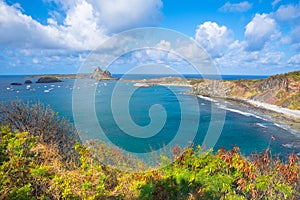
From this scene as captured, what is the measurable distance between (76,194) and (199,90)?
7569 centimetres

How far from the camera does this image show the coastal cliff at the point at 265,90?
50841 mm

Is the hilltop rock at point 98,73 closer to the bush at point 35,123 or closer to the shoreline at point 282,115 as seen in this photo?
the bush at point 35,123

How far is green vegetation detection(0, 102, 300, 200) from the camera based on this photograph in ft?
13.6

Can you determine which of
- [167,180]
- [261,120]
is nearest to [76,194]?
[167,180]

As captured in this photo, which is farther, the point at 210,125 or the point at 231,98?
the point at 231,98

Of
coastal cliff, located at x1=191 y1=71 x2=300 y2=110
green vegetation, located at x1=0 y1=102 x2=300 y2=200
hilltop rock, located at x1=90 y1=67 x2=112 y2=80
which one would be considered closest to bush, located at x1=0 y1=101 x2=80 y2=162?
hilltop rock, located at x1=90 y1=67 x2=112 y2=80

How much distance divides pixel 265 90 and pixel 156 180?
64.4 meters

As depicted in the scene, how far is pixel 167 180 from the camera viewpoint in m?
4.48

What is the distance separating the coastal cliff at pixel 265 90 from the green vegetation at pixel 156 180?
50.8 metres

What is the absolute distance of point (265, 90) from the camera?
5981cm

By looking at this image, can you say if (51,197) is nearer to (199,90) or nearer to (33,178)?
(33,178)

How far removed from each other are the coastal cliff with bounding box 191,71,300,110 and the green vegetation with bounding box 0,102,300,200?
1998 inches

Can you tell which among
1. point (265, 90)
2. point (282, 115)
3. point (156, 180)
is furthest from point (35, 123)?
point (265, 90)

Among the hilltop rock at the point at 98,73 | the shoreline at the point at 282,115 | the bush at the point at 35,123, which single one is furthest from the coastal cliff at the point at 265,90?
the bush at the point at 35,123
